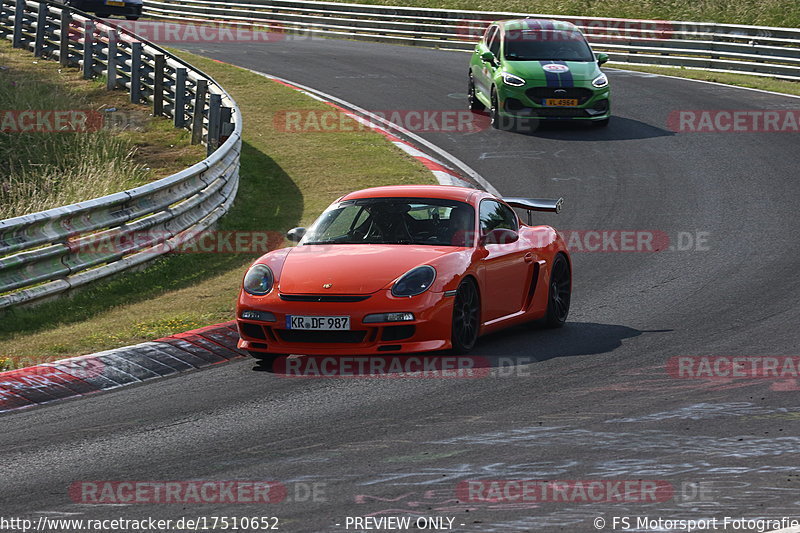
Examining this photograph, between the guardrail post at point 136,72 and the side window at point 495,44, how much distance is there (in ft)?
21.6

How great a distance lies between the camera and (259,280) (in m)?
9.48

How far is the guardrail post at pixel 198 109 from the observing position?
20188 mm

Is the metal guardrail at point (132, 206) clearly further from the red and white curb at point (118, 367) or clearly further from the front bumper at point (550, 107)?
the front bumper at point (550, 107)

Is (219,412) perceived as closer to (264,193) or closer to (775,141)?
(264,193)

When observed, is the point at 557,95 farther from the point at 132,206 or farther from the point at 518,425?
the point at 518,425

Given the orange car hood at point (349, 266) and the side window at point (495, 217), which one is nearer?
the orange car hood at point (349, 266)

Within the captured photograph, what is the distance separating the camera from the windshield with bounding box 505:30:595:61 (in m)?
23.0

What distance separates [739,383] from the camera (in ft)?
27.4

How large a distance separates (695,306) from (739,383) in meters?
3.20

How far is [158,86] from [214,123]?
14.1 ft

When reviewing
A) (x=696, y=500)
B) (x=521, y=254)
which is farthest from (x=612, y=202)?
(x=696, y=500)

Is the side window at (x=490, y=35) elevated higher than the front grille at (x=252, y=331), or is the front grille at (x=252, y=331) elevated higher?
the side window at (x=490, y=35)

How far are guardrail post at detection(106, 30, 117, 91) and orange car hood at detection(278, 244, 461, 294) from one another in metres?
15.8

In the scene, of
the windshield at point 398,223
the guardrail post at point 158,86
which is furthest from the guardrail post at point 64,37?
the windshield at point 398,223
